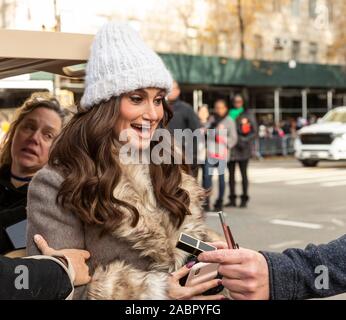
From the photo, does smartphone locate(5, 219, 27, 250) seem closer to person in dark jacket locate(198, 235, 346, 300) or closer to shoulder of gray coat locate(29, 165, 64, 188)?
shoulder of gray coat locate(29, 165, 64, 188)

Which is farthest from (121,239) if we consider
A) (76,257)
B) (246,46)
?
(246,46)

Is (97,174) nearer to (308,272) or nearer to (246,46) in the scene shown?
(308,272)

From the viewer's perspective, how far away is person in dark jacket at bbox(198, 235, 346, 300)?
5.51 ft

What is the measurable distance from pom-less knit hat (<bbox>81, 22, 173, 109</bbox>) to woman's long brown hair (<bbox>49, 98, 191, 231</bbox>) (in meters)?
0.06

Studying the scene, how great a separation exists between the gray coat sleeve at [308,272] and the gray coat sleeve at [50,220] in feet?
2.48

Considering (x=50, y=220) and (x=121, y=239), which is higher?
(x=50, y=220)

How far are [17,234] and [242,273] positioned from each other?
1396 mm

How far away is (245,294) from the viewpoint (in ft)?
5.53

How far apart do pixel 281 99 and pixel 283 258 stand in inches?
1113

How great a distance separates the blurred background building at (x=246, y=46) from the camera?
944 inches

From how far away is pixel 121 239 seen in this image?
224cm

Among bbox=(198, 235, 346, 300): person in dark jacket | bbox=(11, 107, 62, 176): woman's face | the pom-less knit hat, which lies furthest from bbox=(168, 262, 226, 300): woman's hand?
bbox=(11, 107, 62, 176): woman's face

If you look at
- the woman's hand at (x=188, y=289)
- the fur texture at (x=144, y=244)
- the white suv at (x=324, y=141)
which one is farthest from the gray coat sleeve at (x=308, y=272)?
the white suv at (x=324, y=141)

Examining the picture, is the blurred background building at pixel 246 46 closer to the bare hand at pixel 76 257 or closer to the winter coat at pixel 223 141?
the winter coat at pixel 223 141
